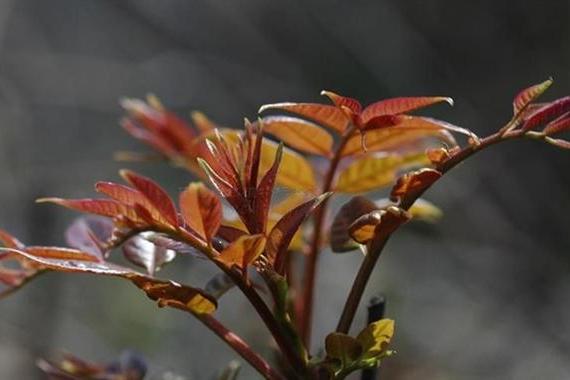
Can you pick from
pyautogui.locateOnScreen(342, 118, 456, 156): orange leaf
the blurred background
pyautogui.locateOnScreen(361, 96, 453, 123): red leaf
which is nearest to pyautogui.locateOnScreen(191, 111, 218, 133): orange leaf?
pyautogui.locateOnScreen(342, 118, 456, 156): orange leaf

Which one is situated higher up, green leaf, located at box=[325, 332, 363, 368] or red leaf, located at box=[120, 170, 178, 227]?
red leaf, located at box=[120, 170, 178, 227]

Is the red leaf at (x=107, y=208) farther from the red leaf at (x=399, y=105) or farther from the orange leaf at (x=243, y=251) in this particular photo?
the red leaf at (x=399, y=105)

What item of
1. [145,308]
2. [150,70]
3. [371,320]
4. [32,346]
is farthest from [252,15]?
[371,320]

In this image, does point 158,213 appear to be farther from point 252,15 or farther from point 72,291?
point 252,15

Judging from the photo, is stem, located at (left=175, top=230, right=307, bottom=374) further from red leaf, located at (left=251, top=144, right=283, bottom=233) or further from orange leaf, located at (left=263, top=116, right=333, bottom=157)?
orange leaf, located at (left=263, top=116, right=333, bottom=157)

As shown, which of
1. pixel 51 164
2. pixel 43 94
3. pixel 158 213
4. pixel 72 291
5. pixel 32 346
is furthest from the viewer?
pixel 43 94

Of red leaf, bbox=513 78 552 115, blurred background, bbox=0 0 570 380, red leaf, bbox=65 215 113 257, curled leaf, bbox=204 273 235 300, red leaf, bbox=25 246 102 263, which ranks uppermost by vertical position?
red leaf, bbox=513 78 552 115

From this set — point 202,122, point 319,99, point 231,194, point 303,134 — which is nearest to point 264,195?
point 231,194
